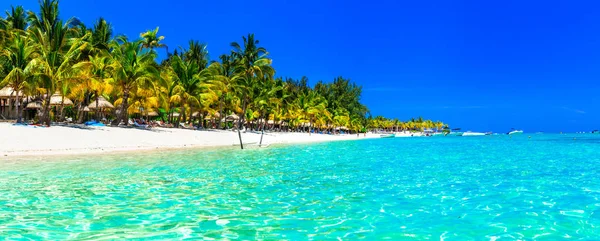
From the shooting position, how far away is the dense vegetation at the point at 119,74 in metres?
26.4

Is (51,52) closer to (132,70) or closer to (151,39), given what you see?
(132,70)

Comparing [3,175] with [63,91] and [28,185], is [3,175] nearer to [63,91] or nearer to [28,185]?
[28,185]

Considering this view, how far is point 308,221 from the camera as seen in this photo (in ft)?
22.5

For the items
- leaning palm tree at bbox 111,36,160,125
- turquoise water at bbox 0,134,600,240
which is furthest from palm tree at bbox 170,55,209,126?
turquoise water at bbox 0,134,600,240

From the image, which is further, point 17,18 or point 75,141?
point 17,18

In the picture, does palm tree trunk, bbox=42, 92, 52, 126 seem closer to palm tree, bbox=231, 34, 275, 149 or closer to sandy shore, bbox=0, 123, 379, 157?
sandy shore, bbox=0, 123, 379, 157

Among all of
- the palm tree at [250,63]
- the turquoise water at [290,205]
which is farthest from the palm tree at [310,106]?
the turquoise water at [290,205]

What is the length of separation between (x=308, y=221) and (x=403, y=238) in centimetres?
157

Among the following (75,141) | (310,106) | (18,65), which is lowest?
(75,141)

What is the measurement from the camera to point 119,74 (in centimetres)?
3105

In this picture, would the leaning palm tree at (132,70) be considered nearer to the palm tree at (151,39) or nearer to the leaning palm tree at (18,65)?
the leaning palm tree at (18,65)

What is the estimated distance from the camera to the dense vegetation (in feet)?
86.7

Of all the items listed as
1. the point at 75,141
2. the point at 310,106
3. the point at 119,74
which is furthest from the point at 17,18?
the point at 310,106

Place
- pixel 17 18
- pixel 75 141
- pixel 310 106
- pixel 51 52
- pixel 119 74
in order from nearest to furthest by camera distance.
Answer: pixel 75 141, pixel 51 52, pixel 119 74, pixel 17 18, pixel 310 106
